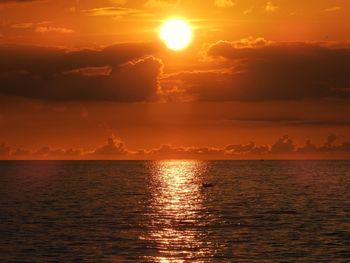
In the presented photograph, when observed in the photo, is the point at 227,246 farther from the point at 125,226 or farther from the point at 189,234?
the point at 125,226

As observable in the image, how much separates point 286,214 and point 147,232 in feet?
127

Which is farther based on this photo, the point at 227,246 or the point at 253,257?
the point at 227,246

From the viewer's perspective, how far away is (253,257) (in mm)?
82625

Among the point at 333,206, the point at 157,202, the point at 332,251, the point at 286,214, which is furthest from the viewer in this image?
the point at 157,202

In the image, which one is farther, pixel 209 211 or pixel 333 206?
pixel 333 206

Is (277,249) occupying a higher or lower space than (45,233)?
lower

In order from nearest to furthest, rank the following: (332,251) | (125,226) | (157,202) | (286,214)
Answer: (332,251), (125,226), (286,214), (157,202)

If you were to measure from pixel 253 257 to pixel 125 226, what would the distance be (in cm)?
3464

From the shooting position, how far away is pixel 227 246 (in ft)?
299

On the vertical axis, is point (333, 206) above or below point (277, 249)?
above

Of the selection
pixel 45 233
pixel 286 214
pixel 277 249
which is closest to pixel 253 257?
pixel 277 249

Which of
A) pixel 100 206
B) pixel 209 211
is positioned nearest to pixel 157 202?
pixel 100 206

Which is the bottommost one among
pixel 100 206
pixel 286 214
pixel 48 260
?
pixel 48 260

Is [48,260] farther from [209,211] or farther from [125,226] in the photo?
[209,211]
